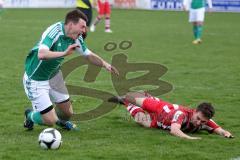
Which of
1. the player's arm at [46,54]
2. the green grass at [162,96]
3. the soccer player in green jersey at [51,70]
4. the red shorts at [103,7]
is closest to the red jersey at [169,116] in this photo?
the green grass at [162,96]

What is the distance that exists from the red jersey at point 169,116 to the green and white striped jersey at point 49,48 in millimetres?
1265

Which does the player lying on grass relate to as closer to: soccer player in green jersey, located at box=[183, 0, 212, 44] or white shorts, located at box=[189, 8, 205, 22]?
soccer player in green jersey, located at box=[183, 0, 212, 44]

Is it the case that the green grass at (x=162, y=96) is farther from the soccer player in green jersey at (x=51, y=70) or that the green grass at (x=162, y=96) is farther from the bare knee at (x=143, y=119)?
the soccer player in green jersey at (x=51, y=70)

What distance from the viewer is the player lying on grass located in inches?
309

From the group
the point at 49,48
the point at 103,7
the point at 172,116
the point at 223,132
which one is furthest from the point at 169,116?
the point at 103,7

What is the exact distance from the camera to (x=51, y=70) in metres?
8.03

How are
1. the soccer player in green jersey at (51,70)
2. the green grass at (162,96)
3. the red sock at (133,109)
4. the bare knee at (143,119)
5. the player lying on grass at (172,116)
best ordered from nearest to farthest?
1. the green grass at (162,96)
2. the soccer player in green jersey at (51,70)
3. the player lying on grass at (172,116)
4. the bare knee at (143,119)
5. the red sock at (133,109)

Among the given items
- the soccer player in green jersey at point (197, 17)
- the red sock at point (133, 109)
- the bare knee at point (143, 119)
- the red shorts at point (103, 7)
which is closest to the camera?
the bare knee at point (143, 119)

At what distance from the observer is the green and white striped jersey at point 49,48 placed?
25.0ft

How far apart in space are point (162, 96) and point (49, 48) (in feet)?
13.4

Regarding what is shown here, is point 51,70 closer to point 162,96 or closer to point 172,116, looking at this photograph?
point 172,116

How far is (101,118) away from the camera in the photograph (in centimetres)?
923

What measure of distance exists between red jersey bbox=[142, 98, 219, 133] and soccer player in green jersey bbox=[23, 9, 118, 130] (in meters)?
0.80

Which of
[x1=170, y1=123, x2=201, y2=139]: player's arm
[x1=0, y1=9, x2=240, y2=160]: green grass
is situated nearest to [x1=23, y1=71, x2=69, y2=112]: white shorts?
[x1=0, y1=9, x2=240, y2=160]: green grass
